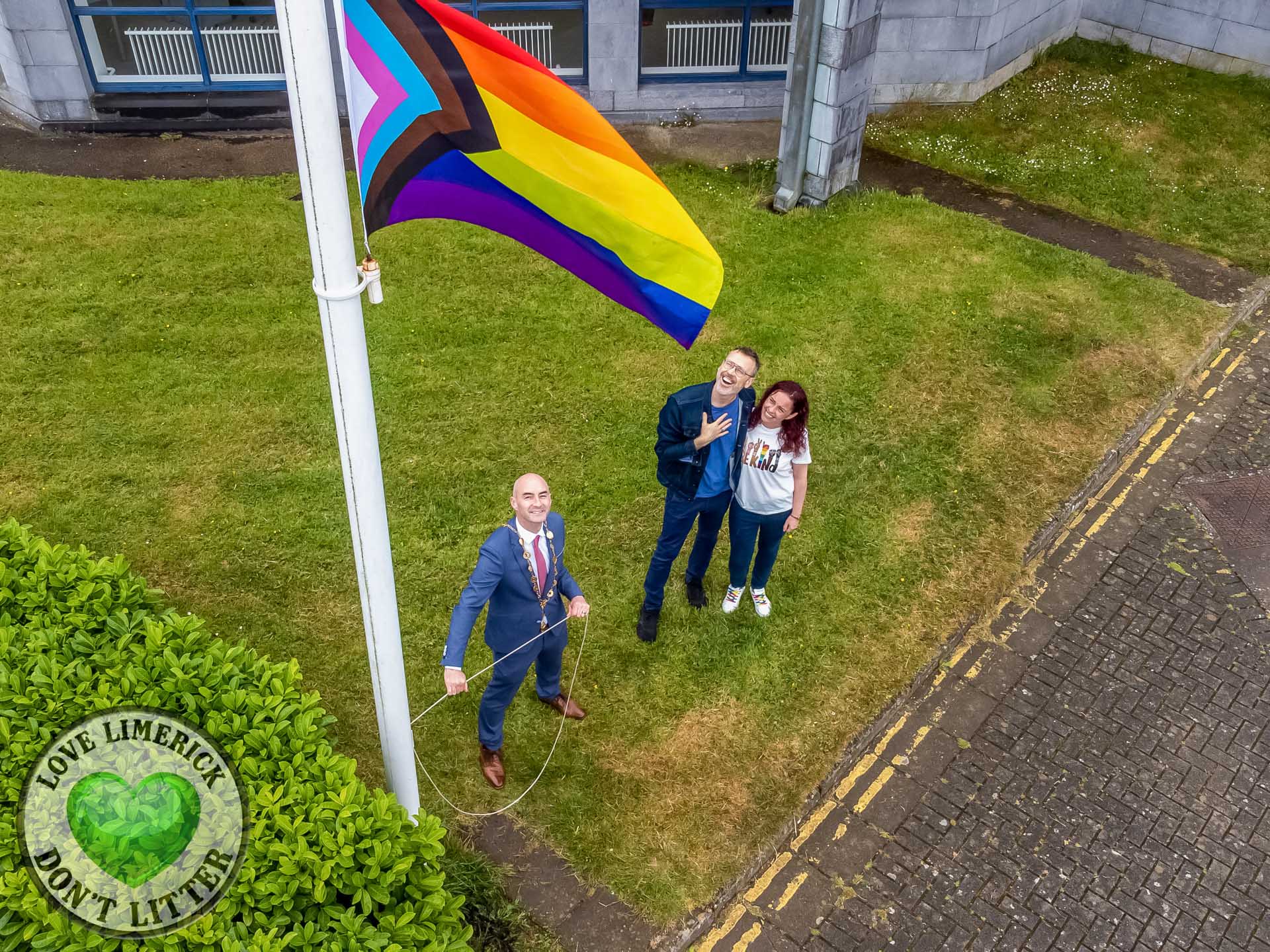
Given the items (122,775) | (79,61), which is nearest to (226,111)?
(79,61)

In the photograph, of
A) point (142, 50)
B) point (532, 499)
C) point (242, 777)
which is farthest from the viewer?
point (142, 50)

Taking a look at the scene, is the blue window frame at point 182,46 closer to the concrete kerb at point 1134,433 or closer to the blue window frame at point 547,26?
the blue window frame at point 547,26

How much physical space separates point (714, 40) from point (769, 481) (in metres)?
9.76

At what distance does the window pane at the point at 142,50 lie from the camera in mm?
13734

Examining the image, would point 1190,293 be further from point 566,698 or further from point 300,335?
point 300,335

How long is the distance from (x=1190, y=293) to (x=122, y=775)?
36.2 ft

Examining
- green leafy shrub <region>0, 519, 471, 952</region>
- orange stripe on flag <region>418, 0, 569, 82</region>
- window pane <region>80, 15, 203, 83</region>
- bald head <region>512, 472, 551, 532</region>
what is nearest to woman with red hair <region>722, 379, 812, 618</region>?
bald head <region>512, 472, 551, 532</region>

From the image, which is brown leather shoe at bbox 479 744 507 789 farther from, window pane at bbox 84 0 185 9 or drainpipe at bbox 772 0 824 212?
window pane at bbox 84 0 185 9

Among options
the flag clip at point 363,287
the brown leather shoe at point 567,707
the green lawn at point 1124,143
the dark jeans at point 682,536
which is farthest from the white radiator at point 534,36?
the flag clip at point 363,287

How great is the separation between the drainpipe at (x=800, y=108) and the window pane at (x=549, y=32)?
3.78 metres

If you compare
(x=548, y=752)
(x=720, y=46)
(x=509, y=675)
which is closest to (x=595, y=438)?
(x=548, y=752)

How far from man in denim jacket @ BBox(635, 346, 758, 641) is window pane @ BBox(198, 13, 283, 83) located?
10.3 m

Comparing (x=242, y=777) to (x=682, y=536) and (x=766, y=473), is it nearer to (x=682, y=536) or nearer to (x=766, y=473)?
(x=682, y=536)

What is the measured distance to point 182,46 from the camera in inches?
552
